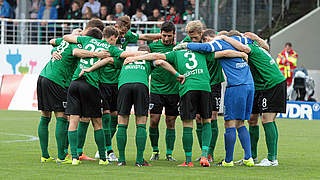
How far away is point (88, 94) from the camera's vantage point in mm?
9906

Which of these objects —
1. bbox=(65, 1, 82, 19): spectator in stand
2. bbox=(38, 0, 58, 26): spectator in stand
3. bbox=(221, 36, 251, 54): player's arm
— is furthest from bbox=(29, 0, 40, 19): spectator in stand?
bbox=(221, 36, 251, 54): player's arm

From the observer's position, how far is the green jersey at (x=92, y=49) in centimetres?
998

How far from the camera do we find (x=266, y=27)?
27.2m

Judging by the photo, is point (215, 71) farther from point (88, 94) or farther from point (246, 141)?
point (88, 94)

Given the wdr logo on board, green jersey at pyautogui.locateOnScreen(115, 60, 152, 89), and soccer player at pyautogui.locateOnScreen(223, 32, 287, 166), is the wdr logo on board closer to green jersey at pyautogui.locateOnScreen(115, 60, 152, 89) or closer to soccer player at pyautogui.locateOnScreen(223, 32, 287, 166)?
soccer player at pyautogui.locateOnScreen(223, 32, 287, 166)

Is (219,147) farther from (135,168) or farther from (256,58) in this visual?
(135,168)

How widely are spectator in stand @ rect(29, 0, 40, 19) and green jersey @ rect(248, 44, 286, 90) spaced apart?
59.6ft

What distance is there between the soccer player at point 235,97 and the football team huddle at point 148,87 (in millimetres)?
15

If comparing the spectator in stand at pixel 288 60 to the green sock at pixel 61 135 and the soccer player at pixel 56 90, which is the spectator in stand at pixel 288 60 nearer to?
the soccer player at pixel 56 90

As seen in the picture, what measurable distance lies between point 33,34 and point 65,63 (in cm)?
1673

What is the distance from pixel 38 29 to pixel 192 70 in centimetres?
1687

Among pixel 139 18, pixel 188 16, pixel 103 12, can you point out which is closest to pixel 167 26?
pixel 188 16

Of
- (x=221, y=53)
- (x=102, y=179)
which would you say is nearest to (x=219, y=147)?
(x=221, y=53)

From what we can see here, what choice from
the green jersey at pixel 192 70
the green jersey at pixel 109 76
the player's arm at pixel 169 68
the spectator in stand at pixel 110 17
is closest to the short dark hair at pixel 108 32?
the player's arm at pixel 169 68
